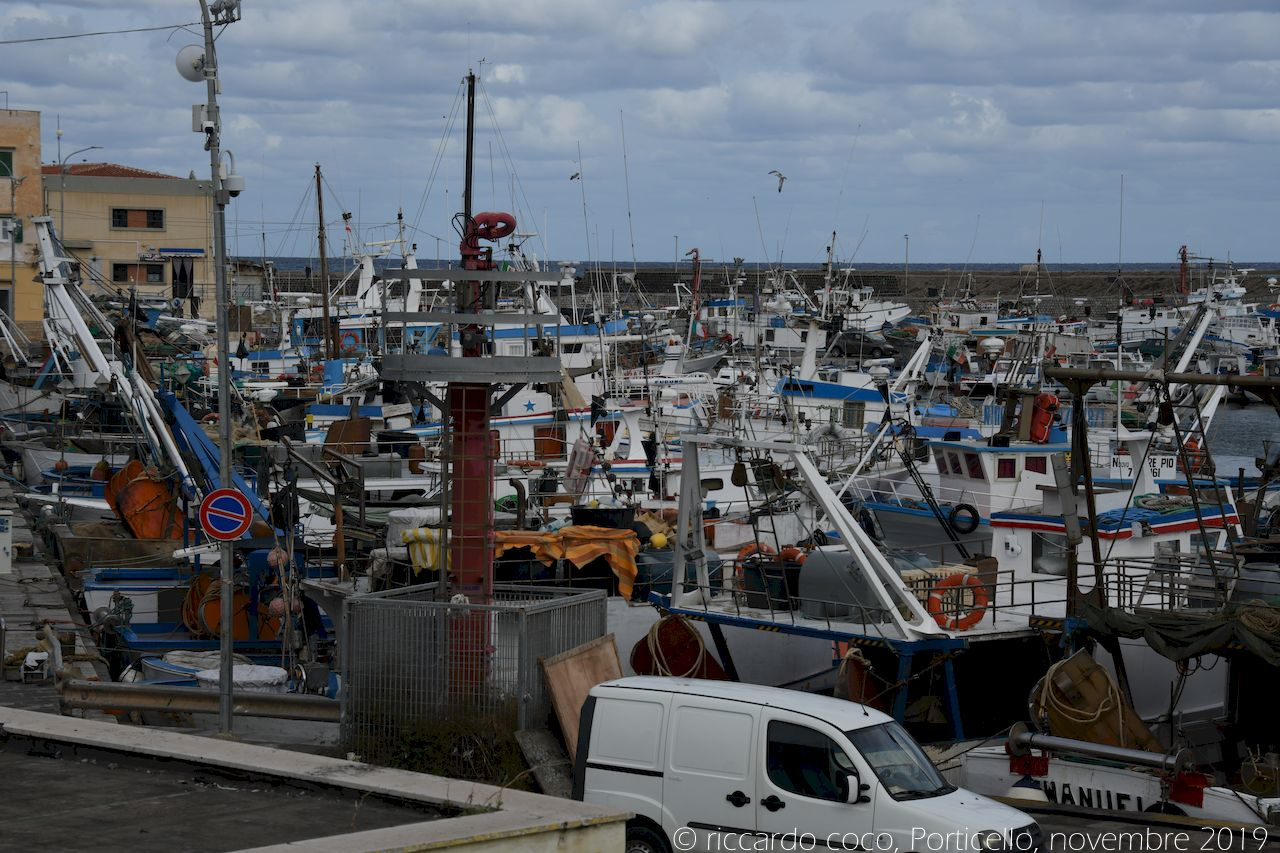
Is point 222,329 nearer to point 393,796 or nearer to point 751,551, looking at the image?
point 393,796

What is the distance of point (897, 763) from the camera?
10.3 meters

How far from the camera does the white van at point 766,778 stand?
987 cm

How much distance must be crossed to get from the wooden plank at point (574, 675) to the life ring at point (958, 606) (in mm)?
4566

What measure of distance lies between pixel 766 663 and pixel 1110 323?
79577 millimetres

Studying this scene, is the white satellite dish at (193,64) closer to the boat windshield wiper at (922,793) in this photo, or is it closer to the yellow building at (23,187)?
the boat windshield wiper at (922,793)

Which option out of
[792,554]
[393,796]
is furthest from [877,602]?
[393,796]

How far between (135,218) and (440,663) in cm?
6365

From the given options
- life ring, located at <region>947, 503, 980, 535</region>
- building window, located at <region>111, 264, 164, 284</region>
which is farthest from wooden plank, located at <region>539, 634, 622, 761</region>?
building window, located at <region>111, 264, 164, 284</region>

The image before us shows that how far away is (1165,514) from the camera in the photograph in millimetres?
19328

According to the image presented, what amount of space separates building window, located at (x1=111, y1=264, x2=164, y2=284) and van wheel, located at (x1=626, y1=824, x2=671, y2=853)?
61.5 meters

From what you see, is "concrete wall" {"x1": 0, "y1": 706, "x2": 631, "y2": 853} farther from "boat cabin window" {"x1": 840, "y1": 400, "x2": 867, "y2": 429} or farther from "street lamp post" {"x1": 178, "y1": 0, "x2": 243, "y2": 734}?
"boat cabin window" {"x1": 840, "y1": 400, "x2": 867, "y2": 429}

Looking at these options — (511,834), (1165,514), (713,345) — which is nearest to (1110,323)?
(713,345)

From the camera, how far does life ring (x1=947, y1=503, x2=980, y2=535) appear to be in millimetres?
22672

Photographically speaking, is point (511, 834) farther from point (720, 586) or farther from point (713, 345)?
point (713, 345)
